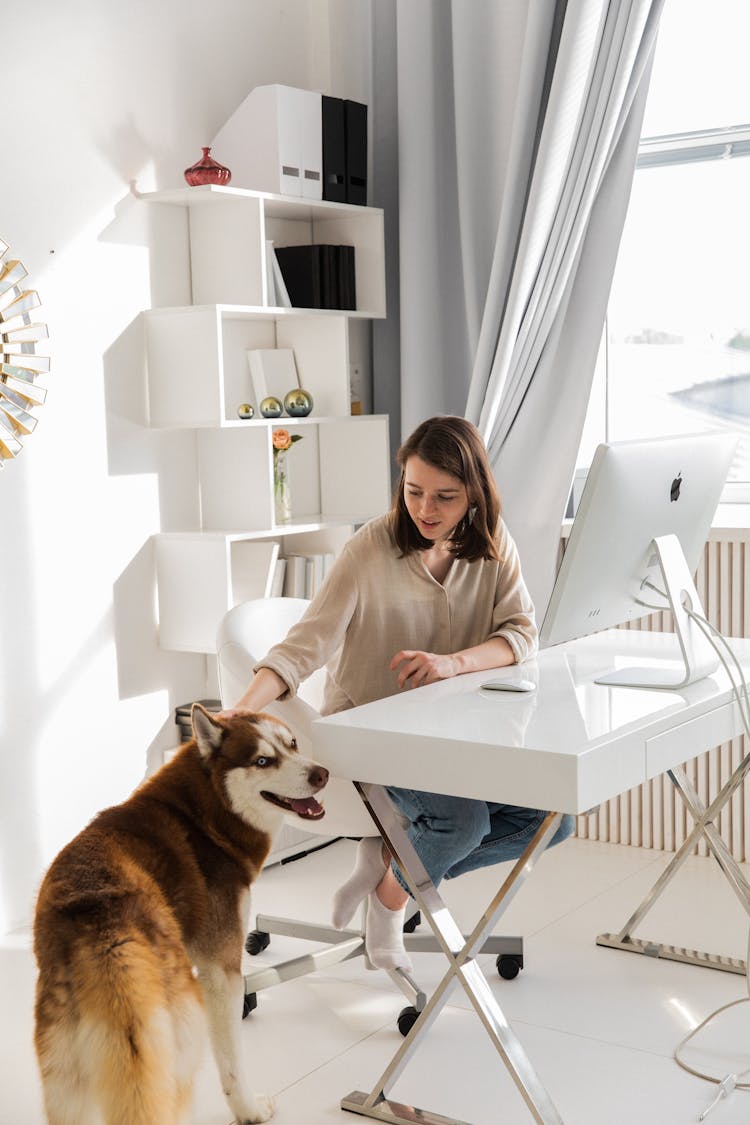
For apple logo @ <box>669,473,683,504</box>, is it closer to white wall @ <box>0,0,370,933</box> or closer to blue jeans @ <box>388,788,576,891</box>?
blue jeans @ <box>388,788,576,891</box>

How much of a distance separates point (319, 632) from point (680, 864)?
1.05m

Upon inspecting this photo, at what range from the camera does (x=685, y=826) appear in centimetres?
355

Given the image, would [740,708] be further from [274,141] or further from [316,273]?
[274,141]

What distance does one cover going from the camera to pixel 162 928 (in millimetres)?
1785

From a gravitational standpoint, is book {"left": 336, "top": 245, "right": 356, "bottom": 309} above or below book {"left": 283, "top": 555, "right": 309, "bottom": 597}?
above

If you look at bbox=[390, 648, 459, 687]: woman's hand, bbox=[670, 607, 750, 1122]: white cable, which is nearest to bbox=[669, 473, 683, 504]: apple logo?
bbox=[670, 607, 750, 1122]: white cable

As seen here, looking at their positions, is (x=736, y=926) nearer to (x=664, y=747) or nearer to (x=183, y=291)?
(x=664, y=747)

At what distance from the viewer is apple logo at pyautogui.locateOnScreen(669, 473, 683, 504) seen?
7.50ft

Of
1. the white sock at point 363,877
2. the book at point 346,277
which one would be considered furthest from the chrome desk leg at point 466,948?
the book at point 346,277

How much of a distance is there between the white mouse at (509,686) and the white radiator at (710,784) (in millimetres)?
1242

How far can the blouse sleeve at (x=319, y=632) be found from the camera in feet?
7.61

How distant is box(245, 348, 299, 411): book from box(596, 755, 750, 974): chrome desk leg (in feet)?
5.32

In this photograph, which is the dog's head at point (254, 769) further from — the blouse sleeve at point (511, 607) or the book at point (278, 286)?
the book at point (278, 286)

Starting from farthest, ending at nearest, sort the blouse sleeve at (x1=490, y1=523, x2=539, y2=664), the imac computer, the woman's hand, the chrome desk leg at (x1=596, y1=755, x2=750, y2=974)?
1. the chrome desk leg at (x1=596, y1=755, x2=750, y2=974)
2. the blouse sleeve at (x1=490, y1=523, x2=539, y2=664)
3. the woman's hand
4. the imac computer
